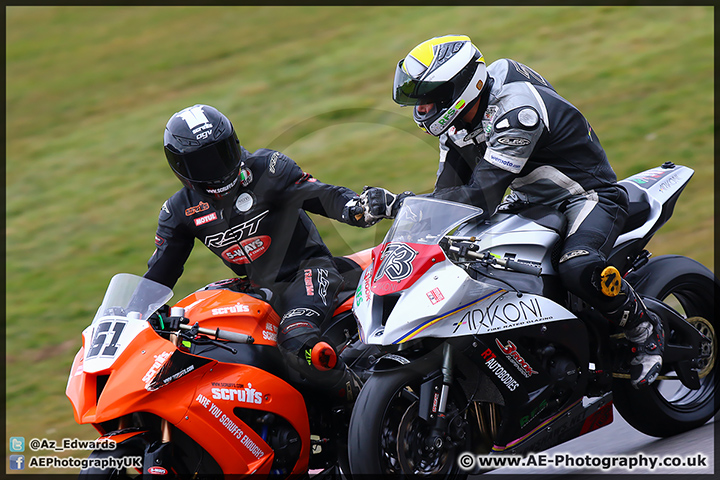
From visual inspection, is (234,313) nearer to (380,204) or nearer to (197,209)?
(197,209)

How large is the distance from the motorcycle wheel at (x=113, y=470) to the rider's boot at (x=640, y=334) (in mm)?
2344

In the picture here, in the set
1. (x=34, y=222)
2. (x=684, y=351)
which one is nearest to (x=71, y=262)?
(x=34, y=222)

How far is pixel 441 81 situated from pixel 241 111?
11161 millimetres

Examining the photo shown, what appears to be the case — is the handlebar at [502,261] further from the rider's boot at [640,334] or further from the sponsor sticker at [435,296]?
the rider's boot at [640,334]

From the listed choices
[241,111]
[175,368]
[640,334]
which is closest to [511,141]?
[640,334]

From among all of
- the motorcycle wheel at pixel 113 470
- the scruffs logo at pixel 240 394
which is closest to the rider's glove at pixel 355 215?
the scruffs logo at pixel 240 394

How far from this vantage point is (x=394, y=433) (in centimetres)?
376

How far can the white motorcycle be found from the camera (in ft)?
12.3

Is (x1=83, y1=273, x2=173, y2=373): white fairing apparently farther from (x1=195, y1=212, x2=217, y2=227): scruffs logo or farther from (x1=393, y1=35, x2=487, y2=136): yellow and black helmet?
(x1=393, y1=35, x2=487, y2=136): yellow and black helmet

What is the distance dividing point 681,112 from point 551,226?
27.7 feet

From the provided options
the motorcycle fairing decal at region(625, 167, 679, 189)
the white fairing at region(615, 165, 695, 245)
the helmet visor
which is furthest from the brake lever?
the motorcycle fairing decal at region(625, 167, 679, 189)

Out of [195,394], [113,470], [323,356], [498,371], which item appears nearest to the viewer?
[113,470]

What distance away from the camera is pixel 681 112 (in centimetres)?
1174

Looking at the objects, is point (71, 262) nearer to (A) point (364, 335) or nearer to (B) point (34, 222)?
(B) point (34, 222)
